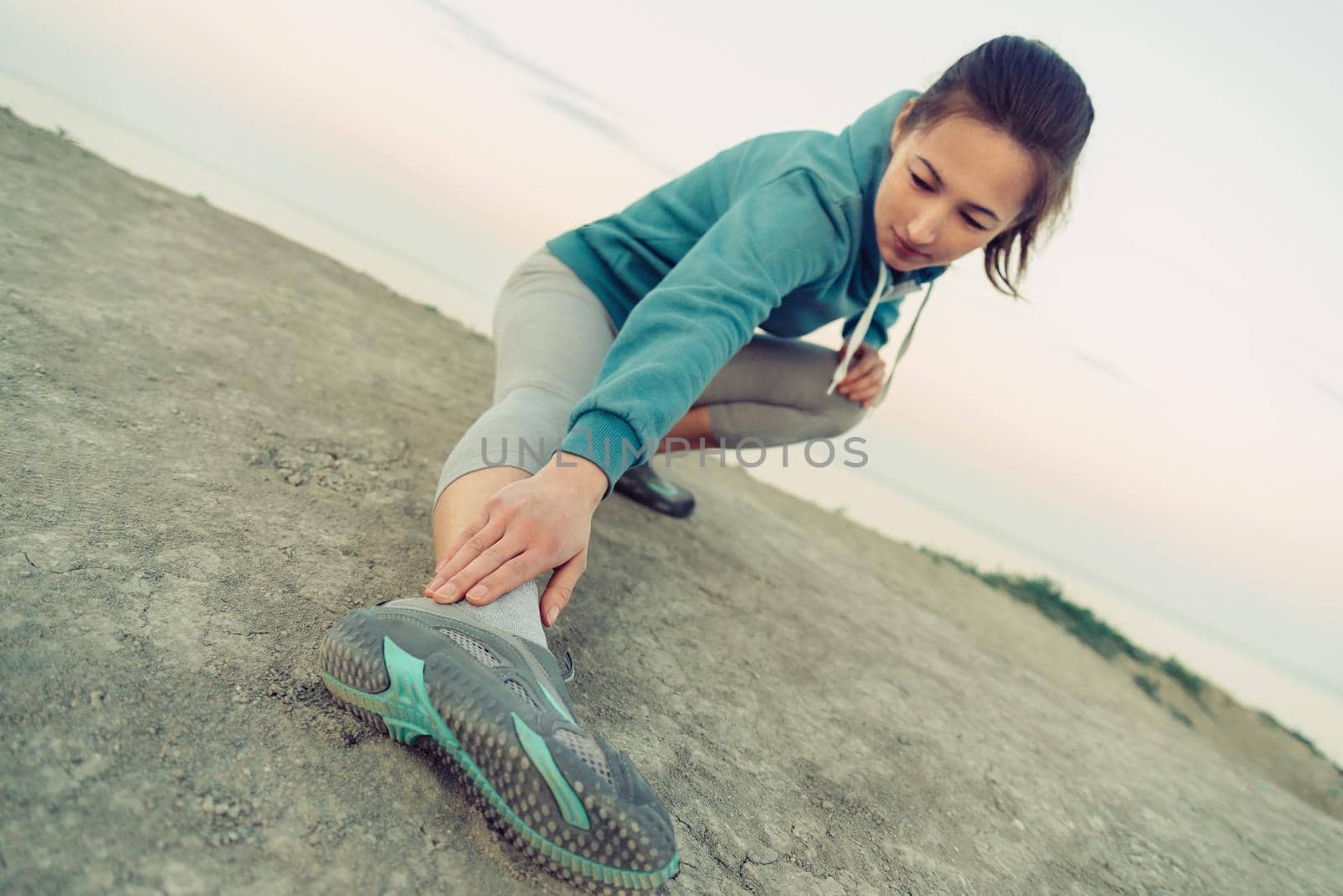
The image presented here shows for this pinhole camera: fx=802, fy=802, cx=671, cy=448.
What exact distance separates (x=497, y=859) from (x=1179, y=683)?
4398 mm

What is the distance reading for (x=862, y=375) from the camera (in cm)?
193

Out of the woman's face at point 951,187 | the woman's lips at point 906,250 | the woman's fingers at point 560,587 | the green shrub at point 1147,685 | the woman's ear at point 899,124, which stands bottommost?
the green shrub at point 1147,685

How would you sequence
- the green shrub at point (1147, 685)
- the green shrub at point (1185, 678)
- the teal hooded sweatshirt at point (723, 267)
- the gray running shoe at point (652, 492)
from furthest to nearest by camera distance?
the green shrub at point (1185, 678)
the green shrub at point (1147, 685)
the gray running shoe at point (652, 492)
the teal hooded sweatshirt at point (723, 267)

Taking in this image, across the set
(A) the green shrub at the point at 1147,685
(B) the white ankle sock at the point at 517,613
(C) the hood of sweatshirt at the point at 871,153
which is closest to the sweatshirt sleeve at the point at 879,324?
(C) the hood of sweatshirt at the point at 871,153

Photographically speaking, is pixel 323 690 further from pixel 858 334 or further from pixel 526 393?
pixel 858 334

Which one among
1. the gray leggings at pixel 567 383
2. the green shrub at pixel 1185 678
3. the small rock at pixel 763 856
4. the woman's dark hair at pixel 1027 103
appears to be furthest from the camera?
the green shrub at pixel 1185 678

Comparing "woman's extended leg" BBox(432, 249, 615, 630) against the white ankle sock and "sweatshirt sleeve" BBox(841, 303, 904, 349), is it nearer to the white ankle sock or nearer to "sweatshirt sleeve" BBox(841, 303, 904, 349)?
the white ankle sock

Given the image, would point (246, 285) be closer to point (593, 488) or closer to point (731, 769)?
point (593, 488)

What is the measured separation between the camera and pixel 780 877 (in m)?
0.95

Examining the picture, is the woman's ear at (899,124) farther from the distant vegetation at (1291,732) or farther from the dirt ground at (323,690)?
the distant vegetation at (1291,732)

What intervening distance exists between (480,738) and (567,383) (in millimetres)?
719

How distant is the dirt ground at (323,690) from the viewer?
0.75 m

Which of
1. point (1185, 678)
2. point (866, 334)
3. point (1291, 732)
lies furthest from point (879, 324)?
point (1291, 732)

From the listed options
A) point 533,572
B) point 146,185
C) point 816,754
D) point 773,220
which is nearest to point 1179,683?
point 816,754
